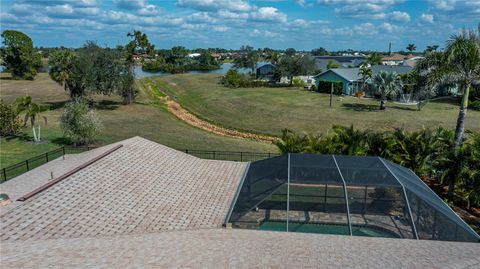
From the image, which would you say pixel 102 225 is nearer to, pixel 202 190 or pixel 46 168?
pixel 202 190

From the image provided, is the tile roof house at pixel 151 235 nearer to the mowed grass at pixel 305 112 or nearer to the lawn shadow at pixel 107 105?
the mowed grass at pixel 305 112

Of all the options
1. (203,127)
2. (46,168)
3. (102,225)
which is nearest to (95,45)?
(203,127)

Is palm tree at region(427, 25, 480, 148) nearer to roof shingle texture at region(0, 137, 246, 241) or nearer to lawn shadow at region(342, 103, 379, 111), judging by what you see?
roof shingle texture at region(0, 137, 246, 241)

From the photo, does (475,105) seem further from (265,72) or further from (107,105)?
(265,72)

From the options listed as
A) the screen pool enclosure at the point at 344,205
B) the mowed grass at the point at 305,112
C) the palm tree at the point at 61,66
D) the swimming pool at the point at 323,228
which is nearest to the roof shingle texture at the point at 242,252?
the swimming pool at the point at 323,228

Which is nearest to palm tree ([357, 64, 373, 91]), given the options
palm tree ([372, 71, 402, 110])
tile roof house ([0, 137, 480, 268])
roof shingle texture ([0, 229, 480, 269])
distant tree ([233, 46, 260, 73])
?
palm tree ([372, 71, 402, 110])

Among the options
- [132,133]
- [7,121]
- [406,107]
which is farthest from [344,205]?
[406,107]
